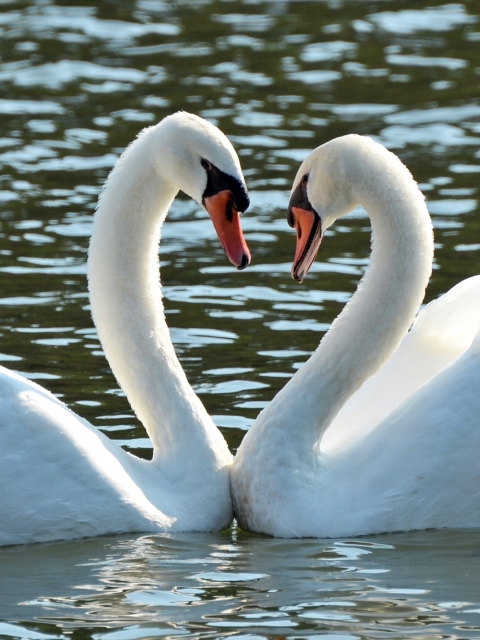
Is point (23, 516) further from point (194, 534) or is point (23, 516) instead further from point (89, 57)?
point (89, 57)

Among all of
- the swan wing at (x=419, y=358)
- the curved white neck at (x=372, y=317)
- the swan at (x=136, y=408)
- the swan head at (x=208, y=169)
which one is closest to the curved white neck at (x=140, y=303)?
the swan at (x=136, y=408)

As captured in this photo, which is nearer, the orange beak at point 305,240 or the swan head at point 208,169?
the swan head at point 208,169

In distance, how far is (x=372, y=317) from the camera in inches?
310

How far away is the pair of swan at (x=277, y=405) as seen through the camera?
7254 millimetres

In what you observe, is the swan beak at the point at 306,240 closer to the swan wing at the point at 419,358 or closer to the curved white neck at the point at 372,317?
the curved white neck at the point at 372,317

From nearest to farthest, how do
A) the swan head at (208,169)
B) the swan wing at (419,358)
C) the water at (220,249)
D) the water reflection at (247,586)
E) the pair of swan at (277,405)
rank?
the water reflection at (247,586), the water at (220,249), the pair of swan at (277,405), the swan head at (208,169), the swan wing at (419,358)

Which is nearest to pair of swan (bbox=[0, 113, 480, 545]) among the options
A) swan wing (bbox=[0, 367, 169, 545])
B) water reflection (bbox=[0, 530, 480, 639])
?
swan wing (bbox=[0, 367, 169, 545])

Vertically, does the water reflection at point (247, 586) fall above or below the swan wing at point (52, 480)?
below

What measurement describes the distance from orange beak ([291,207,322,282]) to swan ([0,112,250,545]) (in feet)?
1.14

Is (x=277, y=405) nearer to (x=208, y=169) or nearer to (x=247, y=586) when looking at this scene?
(x=208, y=169)

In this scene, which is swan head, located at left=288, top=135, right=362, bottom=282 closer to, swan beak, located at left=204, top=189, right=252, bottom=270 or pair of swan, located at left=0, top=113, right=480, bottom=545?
pair of swan, located at left=0, top=113, right=480, bottom=545

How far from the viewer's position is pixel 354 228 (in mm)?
13188

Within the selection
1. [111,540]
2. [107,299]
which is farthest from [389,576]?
[107,299]

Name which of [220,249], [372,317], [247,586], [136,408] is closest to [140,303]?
[136,408]
